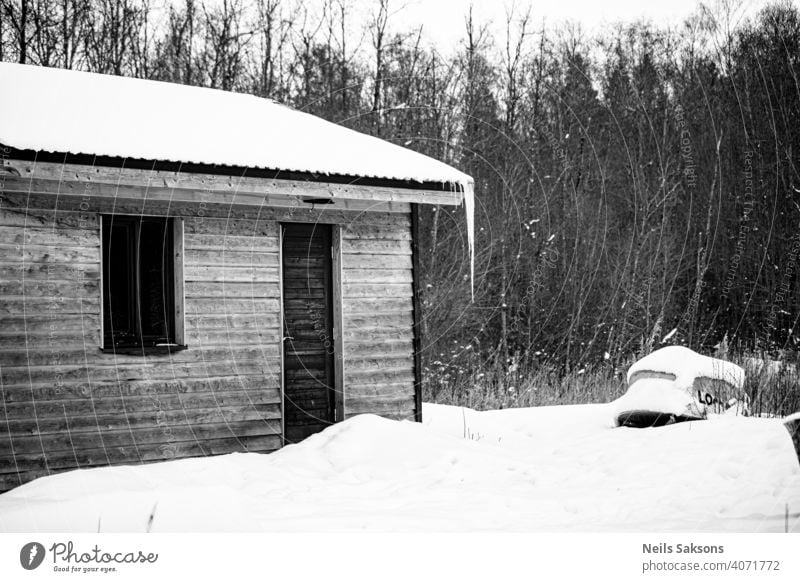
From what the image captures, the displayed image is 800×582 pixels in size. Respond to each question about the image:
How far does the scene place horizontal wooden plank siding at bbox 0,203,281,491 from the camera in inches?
291

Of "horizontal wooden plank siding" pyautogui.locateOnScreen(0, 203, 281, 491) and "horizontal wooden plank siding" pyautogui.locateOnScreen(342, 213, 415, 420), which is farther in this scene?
"horizontal wooden plank siding" pyautogui.locateOnScreen(342, 213, 415, 420)

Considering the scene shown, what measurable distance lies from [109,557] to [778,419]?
6.81 meters

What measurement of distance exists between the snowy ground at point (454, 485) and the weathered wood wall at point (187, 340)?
16.6 inches

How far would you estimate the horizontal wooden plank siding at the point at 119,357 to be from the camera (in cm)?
739

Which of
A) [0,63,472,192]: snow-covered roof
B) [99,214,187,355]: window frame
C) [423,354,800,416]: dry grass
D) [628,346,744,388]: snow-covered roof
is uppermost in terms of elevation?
[0,63,472,192]: snow-covered roof

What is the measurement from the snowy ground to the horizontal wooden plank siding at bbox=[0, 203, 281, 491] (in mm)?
387

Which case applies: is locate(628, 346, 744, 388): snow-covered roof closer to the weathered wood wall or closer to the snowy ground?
the snowy ground

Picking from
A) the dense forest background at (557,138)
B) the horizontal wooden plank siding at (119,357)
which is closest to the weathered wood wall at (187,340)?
the horizontal wooden plank siding at (119,357)

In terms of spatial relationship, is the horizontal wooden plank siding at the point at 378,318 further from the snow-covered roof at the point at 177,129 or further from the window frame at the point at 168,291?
the window frame at the point at 168,291

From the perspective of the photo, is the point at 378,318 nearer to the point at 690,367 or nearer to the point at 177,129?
the point at 177,129

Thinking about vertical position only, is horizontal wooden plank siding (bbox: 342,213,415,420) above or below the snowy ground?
above

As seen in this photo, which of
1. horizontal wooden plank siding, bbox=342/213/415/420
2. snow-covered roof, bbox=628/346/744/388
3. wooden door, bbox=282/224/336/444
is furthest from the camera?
snow-covered roof, bbox=628/346/744/388

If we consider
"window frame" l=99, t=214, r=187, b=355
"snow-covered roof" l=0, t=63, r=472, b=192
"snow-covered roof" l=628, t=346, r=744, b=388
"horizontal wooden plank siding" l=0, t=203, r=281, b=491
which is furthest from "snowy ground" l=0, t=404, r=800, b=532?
"snow-covered roof" l=0, t=63, r=472, b=192

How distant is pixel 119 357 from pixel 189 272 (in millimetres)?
1085
